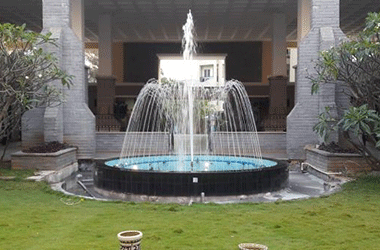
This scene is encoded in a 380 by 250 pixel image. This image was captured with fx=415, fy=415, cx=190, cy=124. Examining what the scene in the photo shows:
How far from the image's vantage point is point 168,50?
24.0 metres

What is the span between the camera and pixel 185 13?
649 inches

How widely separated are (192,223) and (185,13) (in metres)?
12.8

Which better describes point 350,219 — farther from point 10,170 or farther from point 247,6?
point 247,6

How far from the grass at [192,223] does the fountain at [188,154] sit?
2.96ft

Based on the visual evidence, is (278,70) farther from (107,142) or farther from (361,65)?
(361,65)

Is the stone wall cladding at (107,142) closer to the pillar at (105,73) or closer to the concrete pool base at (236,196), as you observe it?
the concrete pool base at (236,196)

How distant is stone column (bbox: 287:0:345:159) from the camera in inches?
447

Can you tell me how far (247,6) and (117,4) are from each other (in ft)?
15.8

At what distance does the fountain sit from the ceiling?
3246 millimetres

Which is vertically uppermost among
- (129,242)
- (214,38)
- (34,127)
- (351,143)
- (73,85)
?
(214,38)

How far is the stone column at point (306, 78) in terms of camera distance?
1134 centimetres

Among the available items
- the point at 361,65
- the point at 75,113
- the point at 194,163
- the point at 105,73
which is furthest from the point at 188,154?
the point at 105,73

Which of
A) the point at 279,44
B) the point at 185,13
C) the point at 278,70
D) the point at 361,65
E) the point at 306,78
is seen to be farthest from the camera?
the point at 278,70

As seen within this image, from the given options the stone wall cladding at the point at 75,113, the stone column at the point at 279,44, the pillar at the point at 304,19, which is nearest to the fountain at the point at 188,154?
the stone wall cladding at the point at 75,113
